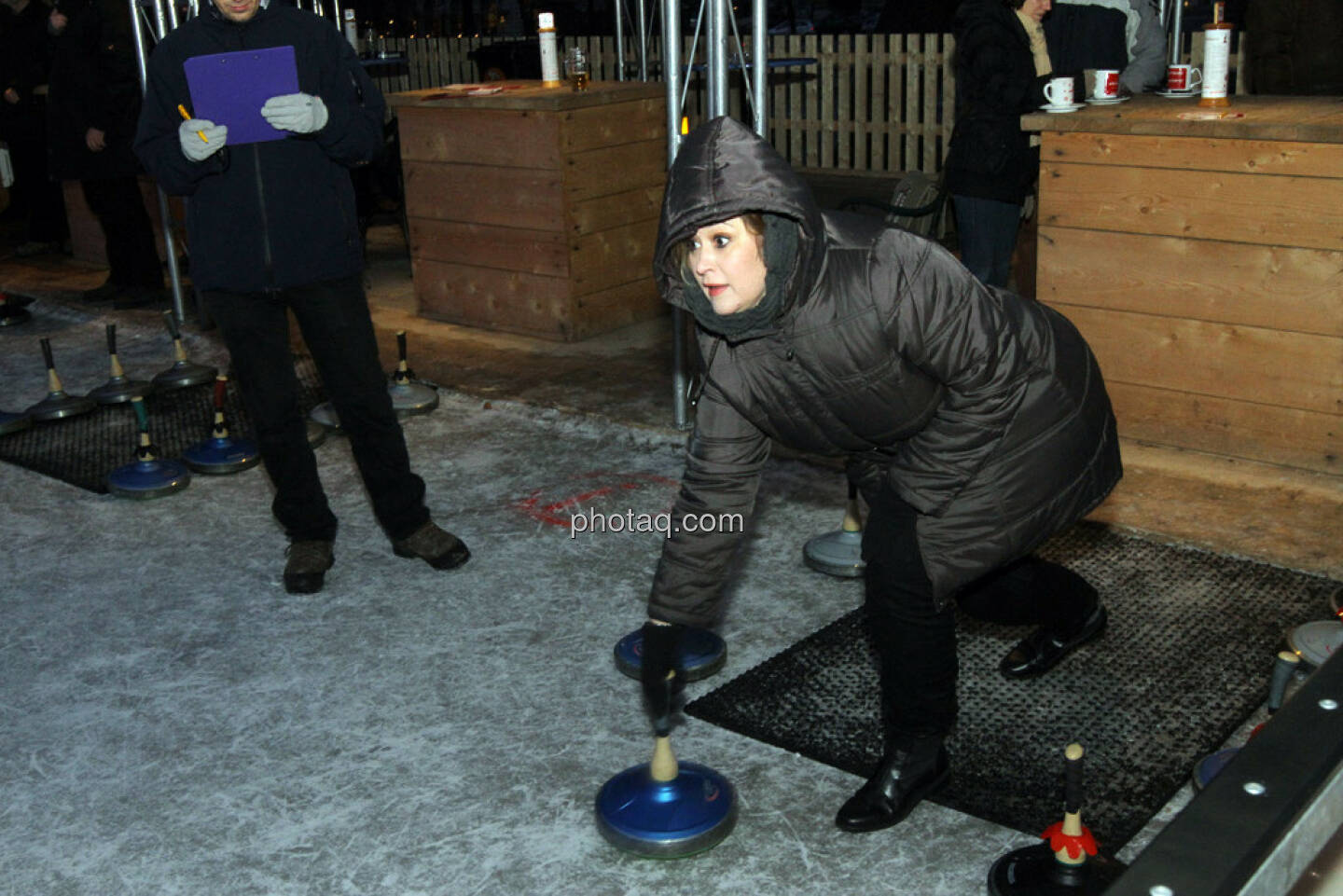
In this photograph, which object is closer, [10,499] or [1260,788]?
[1260,788]

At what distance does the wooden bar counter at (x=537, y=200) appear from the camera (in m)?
7.67

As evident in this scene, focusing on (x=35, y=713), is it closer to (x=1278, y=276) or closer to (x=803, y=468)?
(x=803, y=468)

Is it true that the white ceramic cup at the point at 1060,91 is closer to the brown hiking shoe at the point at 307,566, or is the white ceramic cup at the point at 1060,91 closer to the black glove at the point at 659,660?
the brown hiking shoe at the point at 307,566

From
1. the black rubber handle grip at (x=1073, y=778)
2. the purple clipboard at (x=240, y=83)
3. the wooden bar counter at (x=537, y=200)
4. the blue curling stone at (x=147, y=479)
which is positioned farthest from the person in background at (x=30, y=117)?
the black rubber handle grip at (x=1073, y=778)

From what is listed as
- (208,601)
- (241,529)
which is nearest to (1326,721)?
(208,601)

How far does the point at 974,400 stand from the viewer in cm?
290

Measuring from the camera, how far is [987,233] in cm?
641

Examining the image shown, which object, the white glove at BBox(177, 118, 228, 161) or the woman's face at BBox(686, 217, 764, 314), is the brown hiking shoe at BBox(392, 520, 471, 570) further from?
the woman's face at BBox(686, 217, 764, 314)

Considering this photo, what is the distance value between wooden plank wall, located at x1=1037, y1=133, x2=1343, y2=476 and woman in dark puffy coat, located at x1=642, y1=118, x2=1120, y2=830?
7.67 feet

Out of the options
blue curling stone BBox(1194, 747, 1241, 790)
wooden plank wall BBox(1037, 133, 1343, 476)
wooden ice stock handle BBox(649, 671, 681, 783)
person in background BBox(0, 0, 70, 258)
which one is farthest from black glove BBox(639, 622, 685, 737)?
person in background BBox(0, 0, 70, 258)

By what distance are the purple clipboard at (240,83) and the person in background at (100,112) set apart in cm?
482

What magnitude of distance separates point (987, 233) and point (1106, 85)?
865 mm

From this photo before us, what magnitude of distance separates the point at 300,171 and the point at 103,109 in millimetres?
5182

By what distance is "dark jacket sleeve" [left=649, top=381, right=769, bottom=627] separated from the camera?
296 cm
